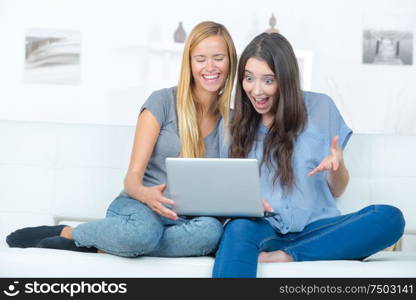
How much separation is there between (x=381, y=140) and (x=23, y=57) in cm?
342

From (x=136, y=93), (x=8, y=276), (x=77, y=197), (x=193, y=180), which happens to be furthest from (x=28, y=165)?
(x=136, y=93)

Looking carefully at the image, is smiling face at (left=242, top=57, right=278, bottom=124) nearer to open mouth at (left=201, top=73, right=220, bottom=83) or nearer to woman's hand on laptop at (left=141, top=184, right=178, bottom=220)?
open mouth at (left=201, top=73, right=220, bottom=83)

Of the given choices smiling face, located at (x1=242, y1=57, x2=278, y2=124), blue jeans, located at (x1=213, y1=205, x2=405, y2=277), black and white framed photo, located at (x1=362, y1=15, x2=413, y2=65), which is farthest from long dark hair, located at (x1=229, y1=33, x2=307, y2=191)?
black and white framed photo, located at (x1=362, y1=15, x2=413, y2=65)

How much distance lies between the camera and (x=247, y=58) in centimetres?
253

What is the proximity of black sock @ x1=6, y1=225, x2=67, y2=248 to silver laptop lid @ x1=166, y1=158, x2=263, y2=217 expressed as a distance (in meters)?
0.51

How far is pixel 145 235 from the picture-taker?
213cm

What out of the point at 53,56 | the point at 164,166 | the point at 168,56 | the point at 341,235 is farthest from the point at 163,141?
the point at 53,56

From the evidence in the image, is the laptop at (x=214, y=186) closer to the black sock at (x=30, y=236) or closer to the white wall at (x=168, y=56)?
the black sock at (x=30, y=236)

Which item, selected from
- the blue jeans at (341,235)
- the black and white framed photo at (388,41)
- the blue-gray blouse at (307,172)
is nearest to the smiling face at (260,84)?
the blue-gray blouse at (307,172)

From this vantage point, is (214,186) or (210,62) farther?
(210,62)

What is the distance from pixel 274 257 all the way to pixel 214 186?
12.8 inches

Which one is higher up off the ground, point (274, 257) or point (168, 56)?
point (168, 56)

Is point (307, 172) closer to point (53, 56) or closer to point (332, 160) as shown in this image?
point (332, 160)

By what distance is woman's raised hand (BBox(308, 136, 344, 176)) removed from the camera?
7.45 feet
